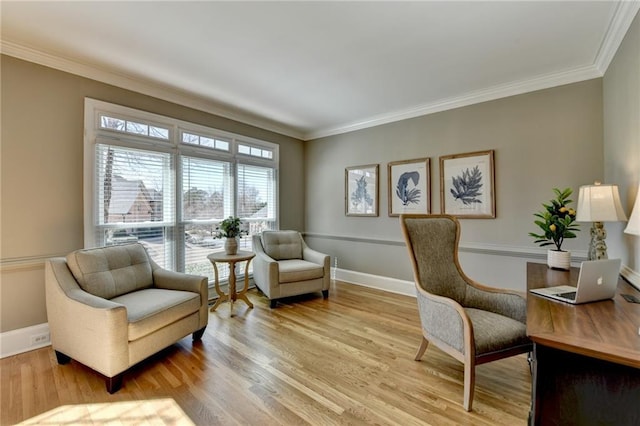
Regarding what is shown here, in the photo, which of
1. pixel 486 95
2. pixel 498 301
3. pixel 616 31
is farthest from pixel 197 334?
pixel 616 31

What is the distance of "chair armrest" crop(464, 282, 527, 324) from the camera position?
1925 millimetres

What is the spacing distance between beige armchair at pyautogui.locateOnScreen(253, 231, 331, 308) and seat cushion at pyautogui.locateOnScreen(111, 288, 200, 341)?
3.49 ft

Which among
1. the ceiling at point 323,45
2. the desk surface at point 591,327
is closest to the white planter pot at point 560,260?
the desk surface at point 591,327

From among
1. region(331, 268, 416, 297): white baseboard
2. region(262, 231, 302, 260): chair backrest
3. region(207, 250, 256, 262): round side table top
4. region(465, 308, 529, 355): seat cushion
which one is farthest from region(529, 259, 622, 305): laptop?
region(262, 231, 302, 260): chair backrest

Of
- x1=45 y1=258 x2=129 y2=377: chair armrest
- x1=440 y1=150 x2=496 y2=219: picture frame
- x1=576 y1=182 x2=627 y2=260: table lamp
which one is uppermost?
x1=440 y1=150 x2=496 y2=219: picture frame

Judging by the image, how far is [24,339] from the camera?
2365mm

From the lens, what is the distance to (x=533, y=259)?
3014 millimetres

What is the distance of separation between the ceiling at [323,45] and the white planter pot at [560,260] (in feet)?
5.56

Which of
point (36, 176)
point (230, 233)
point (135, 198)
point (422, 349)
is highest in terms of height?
point (36, 176)

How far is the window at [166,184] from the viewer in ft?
9.18

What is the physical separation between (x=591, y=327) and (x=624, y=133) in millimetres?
1835

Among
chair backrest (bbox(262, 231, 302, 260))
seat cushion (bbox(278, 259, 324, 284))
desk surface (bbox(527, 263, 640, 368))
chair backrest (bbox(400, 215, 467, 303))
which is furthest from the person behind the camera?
chair backrest (bbox(262, 231, 302, 260))

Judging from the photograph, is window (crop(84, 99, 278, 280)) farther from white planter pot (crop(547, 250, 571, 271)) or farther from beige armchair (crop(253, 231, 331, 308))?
white planter pot (crop(547, 250, 571, 271))

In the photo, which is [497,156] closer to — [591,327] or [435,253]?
[435,253]
